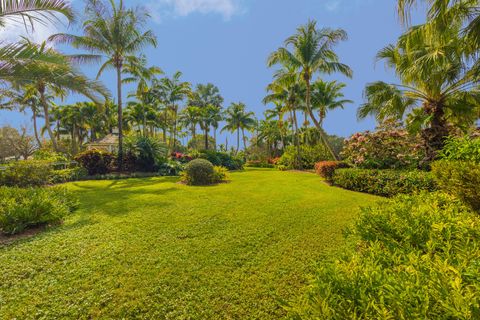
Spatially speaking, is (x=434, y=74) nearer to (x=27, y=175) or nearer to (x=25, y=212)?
(x=25, y=212)

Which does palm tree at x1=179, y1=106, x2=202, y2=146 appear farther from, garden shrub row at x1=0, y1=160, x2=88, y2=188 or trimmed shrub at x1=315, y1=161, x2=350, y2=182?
trimmed shrub at x1=315, y1=161, x2=350, y2=182

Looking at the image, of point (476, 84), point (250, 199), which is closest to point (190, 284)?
point (250, 199)

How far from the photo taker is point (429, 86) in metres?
8.23

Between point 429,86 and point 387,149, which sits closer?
point 429,86

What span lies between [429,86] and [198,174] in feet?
33.1

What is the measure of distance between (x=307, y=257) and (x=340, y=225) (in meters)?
1.72

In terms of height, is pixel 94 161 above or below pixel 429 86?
below

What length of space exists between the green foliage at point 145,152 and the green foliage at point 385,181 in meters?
11.6

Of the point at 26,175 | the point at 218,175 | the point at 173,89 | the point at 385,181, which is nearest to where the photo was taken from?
the point at 385,181

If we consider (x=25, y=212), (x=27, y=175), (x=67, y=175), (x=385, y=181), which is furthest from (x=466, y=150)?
(x=67, y=175)

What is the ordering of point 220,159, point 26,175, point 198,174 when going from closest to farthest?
point 26,175
point 198,174
point 220,159

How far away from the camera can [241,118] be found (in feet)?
Result: 110

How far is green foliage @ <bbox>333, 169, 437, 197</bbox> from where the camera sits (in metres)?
6.33

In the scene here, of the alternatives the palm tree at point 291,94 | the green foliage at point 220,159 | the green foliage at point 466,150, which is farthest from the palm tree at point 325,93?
the green foliage at point 466,150
